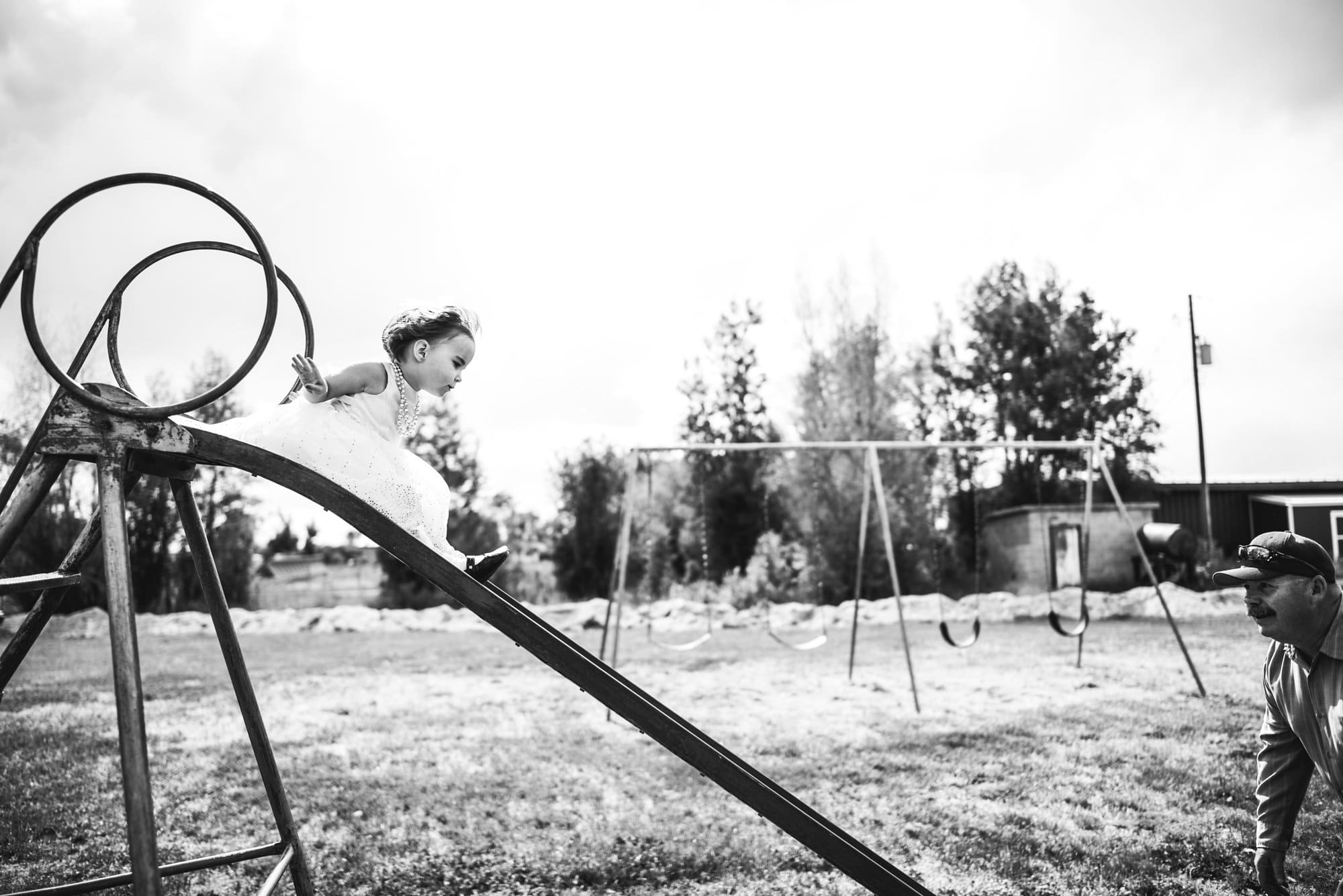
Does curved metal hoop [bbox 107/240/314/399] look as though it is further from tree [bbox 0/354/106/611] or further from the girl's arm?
tree [bbox 0/354/106/611]

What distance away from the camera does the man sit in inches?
93.4

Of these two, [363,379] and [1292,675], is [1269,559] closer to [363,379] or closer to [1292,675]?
[1292,675]

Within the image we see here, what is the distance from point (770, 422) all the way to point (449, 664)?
49.3ft

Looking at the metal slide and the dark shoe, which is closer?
the metal slide

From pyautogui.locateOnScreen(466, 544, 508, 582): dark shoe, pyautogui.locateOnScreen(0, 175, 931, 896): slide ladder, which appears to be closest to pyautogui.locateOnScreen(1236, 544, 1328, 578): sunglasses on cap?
pyautogui.locateOnScreen(0, 175, 931, 896): slide ladder

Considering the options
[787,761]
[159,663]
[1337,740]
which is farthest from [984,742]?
[159,663]

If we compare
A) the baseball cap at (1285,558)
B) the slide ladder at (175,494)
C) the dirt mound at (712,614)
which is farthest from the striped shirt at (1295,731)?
the dirt mound at (712,614)

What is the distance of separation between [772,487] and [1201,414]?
469 inches

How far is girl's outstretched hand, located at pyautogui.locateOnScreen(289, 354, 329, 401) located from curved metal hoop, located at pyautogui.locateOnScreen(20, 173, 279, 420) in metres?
0.24

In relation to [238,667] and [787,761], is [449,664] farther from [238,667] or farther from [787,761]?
[238,667]

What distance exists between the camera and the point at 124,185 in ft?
7.78

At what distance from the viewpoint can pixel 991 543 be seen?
74.8 feet

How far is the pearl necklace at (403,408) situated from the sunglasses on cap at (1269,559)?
8.90 feet

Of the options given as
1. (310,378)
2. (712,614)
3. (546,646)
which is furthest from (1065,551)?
(310,378)
